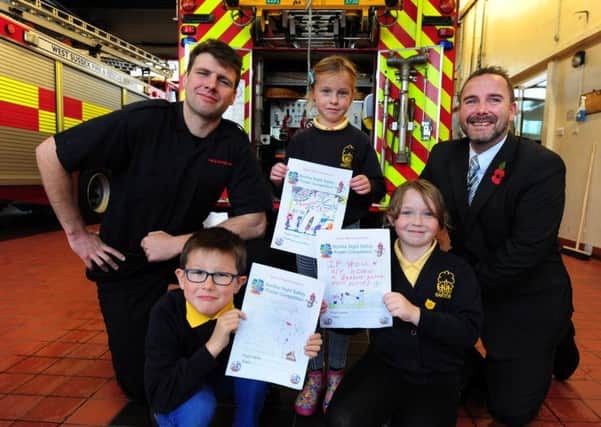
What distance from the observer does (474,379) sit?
2.18m

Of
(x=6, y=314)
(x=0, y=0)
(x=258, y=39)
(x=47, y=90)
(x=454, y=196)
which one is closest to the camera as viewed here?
(x=454, y=196)

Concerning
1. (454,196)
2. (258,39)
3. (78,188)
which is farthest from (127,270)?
(78,188)

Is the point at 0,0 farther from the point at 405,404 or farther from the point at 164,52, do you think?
the point at 164,52

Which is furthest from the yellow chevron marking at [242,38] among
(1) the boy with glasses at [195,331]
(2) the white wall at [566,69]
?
(2) the white wall at [566,69]

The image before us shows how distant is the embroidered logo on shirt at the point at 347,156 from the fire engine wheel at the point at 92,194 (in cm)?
490

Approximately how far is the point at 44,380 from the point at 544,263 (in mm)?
2380

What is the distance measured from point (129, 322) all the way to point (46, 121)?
510 centimetres

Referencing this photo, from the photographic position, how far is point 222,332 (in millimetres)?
1403

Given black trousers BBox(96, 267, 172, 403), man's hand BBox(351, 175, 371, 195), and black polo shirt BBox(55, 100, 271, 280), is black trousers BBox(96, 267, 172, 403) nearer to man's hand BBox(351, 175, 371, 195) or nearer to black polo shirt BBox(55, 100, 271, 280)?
black polo shirt BBox(55, 100, 271, 280)

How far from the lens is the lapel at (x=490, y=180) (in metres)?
1.97

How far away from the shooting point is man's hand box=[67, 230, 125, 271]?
1.97 m

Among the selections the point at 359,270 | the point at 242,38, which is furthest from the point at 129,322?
the point at 242,38

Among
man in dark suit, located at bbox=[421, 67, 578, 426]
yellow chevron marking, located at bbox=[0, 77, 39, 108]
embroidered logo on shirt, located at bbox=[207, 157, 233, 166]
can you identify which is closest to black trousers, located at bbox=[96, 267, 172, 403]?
embroidered logo on shirt, located at bbox=[207, 157, 233, 166]

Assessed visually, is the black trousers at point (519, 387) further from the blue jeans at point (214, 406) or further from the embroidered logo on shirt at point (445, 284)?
the blue jeans at point (214, 406)
